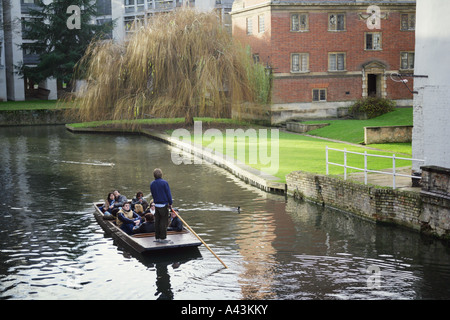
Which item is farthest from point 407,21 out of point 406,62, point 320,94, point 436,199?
point 436,199

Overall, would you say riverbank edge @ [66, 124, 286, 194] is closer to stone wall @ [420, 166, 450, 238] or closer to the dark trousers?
stone wall @ [420, 166, 450, 238]

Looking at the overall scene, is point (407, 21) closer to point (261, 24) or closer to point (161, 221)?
point (261, 24)

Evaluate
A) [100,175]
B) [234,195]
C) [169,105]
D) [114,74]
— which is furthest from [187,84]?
[234,195]

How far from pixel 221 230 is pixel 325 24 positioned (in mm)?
31097

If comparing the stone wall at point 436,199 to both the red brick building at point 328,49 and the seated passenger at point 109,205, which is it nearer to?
the seated passenger at point 109,205

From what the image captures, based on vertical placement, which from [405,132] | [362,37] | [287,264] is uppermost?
[362,37]

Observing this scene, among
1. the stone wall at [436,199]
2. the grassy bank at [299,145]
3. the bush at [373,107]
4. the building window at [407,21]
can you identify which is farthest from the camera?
the building window at [407,21]

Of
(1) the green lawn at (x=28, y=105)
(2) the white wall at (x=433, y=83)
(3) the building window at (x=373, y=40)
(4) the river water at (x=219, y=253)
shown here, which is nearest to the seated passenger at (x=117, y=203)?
(4) the river water at (x=219, y=253)

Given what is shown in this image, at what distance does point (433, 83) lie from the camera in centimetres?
2042

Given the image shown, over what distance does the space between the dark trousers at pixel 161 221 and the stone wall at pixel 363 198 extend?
6482 mm

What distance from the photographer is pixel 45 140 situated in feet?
142

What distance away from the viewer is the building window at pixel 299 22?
152 feet

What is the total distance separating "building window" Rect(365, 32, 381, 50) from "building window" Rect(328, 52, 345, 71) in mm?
2077

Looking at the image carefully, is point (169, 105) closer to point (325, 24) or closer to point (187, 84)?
point (187, 84)
